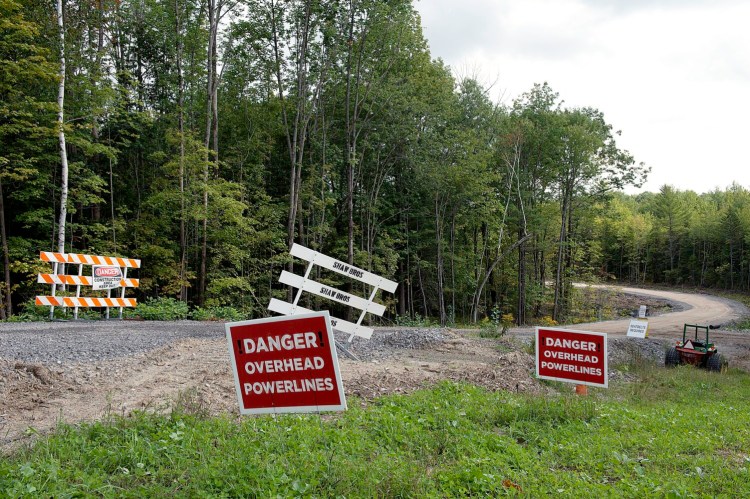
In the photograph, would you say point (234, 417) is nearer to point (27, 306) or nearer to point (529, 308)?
point (27, 306)

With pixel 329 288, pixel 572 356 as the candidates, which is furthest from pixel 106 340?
pixel 572 356

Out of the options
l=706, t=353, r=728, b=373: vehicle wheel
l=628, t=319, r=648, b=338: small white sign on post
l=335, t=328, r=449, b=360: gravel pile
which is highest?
l=335, t=328, r=449, b=360: gravel pile

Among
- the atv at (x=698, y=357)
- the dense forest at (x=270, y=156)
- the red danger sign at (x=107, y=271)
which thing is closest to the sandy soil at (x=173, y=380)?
the red danger sign at (x=107, y=271)

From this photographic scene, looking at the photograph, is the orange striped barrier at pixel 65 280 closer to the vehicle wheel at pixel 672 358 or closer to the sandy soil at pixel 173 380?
the sandy soil at pixel 173 380

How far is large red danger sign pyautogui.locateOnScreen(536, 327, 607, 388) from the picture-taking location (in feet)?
23.1

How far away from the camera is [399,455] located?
482cm

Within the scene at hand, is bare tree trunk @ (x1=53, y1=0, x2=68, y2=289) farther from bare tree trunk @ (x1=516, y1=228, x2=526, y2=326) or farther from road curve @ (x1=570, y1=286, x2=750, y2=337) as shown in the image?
bare tree trunk @ (x1=516, y1=228, x2=526, y2=326)

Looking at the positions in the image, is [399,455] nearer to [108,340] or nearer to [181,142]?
[108,340]

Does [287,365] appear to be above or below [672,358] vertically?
above

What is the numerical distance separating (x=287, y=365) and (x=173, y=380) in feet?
13.6

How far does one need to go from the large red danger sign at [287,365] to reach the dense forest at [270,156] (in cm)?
1491

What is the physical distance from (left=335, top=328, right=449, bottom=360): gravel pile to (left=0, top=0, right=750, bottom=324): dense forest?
903 centimetres

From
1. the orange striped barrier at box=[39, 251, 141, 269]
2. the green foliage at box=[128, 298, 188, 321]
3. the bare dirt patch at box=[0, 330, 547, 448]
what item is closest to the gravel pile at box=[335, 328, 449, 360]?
the bare dirt patch at box=[0, 330, 547, 448]

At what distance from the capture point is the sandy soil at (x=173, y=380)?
5.74 m
